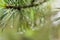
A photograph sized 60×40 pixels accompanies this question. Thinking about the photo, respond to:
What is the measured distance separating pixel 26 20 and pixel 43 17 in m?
0.09

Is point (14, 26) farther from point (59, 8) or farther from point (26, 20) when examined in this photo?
point (59, 8)

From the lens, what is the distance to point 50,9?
789mm

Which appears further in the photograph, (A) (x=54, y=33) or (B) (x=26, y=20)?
(A) (x=54, y=33)

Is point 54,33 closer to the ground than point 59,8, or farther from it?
closer to the ground

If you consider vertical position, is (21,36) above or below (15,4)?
below

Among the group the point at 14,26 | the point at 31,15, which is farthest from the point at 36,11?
the point at 14,26

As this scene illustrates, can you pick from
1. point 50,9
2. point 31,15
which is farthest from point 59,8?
point 31,15

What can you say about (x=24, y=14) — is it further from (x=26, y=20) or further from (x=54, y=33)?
(x=54, y=33)

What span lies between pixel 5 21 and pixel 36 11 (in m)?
0.16

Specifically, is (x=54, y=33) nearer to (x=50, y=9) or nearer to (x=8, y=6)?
(x=50, y=9)

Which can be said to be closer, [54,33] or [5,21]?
[5,21]

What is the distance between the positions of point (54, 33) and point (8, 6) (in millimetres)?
319

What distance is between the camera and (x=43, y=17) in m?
0.77

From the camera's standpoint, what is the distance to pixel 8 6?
72 centimetres
